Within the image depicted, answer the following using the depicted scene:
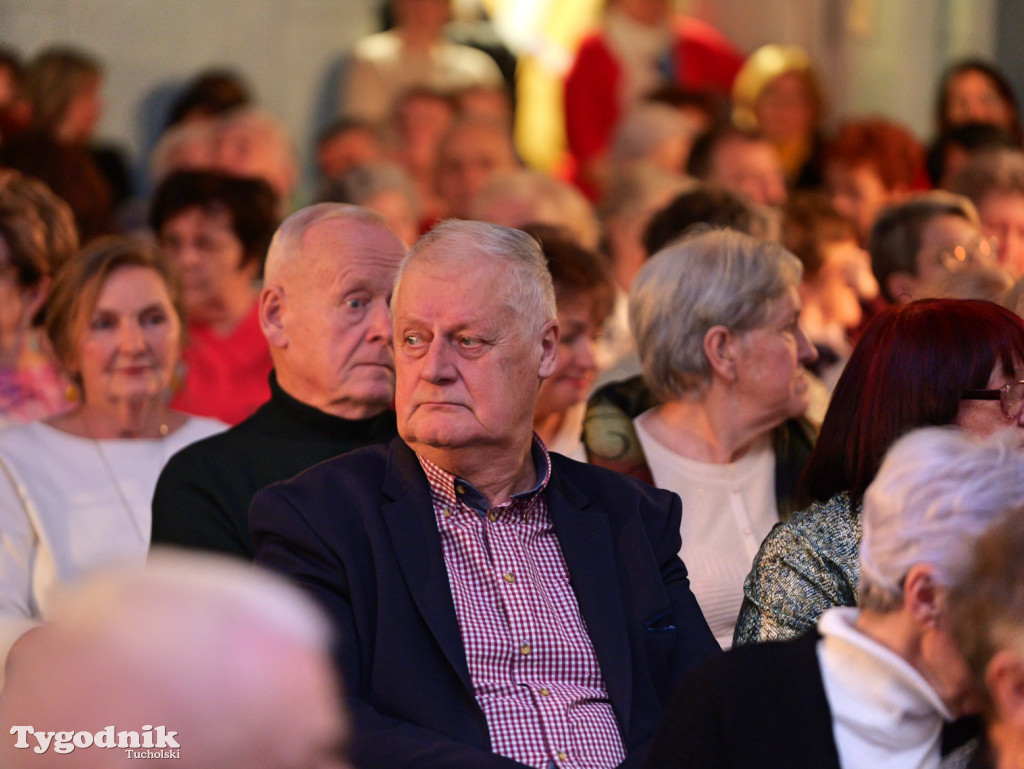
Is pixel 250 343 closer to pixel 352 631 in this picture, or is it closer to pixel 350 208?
pixel 350 208

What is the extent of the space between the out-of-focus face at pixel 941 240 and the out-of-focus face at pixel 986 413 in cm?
187

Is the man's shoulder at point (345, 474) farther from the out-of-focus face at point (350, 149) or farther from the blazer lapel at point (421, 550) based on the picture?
the out-of-focus face at point (350, 149)

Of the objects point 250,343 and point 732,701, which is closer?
point 732,701

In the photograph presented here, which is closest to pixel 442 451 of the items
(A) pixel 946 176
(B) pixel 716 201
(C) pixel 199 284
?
(B) pixel 716 201

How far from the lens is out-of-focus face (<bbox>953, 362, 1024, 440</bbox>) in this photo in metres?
2.93

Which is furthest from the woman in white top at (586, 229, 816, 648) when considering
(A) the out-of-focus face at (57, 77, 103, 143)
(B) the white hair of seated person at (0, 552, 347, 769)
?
(A) the out-of-focus face at (57, 77, 103, 143)

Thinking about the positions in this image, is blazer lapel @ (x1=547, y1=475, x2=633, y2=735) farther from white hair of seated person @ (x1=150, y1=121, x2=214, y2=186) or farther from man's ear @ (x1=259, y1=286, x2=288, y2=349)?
white hair of seated person @ (x1=150, y1=121, x2=214, y2=186)

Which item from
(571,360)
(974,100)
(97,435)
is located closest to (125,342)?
(97,435)

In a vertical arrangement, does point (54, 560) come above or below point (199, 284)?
below

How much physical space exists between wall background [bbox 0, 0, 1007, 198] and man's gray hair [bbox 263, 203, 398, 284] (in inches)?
190

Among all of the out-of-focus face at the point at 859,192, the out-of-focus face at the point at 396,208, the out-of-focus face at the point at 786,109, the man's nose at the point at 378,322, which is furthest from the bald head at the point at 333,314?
the out-of-focus face at the point at 786,109

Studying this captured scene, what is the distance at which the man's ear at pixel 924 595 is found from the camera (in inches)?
80.7

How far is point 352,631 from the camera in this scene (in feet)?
8.80

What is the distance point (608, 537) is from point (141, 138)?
6047 millimetres
